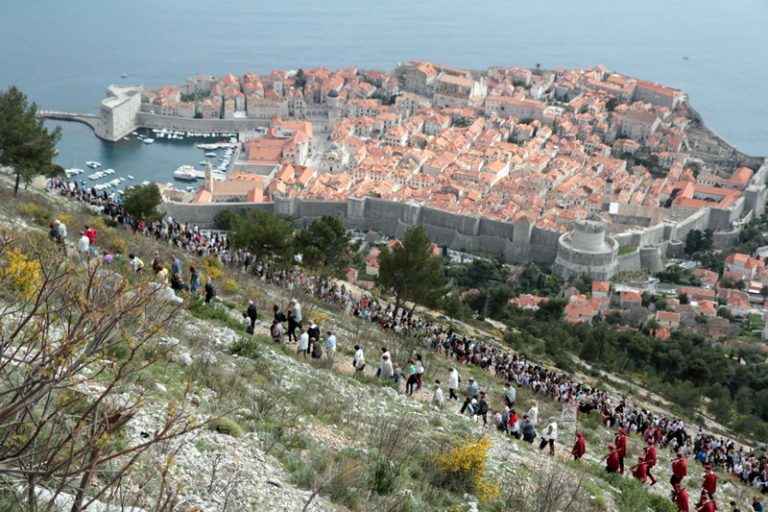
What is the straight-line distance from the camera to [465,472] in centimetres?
383

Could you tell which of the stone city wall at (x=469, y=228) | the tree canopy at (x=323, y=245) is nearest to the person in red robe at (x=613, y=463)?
the tree canopy at (x=323, y=245)

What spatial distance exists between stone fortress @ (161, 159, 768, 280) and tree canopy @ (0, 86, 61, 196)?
1069 centimetres

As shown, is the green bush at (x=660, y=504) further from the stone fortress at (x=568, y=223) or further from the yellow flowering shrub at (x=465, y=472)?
the stone fortress at (x=568, y=223)

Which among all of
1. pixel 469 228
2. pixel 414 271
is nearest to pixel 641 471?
pixel 414 271

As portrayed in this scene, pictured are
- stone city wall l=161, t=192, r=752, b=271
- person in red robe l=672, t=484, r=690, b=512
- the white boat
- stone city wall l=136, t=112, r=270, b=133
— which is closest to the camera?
person in red robe l=672, t=484, r=690, b=512

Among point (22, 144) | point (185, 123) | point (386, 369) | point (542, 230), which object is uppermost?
point (22, 144)

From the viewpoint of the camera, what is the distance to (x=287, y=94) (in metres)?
31.0

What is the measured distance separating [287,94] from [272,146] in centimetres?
557

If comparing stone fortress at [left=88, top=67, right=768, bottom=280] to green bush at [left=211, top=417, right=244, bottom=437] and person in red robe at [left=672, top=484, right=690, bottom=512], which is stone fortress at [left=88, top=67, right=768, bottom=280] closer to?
person in red robe at [left=672, top=484, right=690, bottom=512]

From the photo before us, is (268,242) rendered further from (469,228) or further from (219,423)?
(469,228)

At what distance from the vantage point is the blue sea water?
3209 centimetres

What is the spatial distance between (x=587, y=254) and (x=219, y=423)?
55.4ft

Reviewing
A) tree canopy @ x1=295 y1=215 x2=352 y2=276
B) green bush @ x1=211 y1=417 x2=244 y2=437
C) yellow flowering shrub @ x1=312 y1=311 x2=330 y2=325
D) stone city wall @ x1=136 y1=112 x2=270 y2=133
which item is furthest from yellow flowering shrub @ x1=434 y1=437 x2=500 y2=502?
stone city wall @ x1=136 y1=112 x2=270 y2=133

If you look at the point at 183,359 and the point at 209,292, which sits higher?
the point at 183,359
